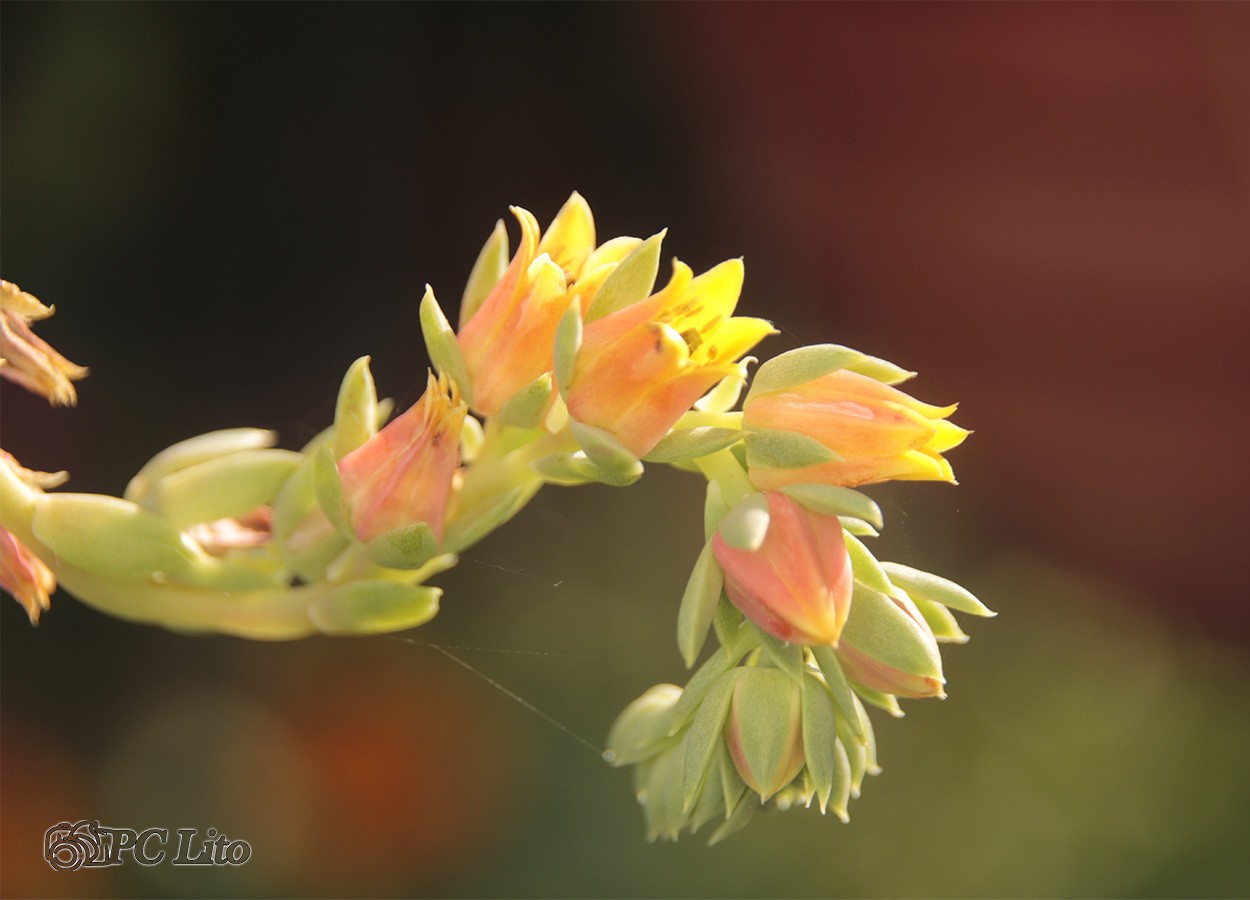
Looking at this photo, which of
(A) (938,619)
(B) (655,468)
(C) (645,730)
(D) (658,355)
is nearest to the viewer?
(D) (658,355)

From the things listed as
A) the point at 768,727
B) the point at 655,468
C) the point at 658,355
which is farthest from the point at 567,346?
the point at 655,468

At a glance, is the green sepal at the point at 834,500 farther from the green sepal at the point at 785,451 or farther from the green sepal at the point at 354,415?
the green sepal at the point at 354,415

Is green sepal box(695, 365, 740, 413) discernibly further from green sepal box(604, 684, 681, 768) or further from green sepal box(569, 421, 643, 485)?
green sepal box(604, 684, 681, 768)

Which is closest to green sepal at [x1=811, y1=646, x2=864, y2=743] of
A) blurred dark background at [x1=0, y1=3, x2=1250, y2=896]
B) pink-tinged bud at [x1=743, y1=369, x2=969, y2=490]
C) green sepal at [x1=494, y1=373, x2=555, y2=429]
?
pink-tinged bud at [x1=743, y1=369, x2=969, y2=490]

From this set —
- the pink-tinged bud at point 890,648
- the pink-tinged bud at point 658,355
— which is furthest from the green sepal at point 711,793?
the pink-tinged bud at point 658,355

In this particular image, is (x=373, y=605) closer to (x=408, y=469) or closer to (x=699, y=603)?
(x=408, y=469)

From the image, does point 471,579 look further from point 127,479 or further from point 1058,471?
point 1058,471

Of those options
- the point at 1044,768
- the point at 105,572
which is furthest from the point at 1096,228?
the point at 105,572
